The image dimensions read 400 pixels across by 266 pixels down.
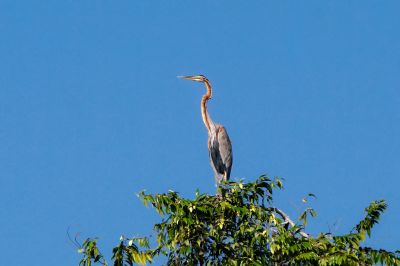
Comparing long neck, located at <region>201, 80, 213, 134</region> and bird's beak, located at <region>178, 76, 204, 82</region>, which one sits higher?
bird's beak, located at <region>178, 76, 204, 82</region>

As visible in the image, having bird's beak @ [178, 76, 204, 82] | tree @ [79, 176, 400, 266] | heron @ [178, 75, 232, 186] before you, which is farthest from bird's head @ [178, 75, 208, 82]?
tree @ [79, 176, 400, 266]

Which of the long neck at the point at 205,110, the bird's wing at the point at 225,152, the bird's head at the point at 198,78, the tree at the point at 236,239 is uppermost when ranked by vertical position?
the bird's head at the point at 198,78

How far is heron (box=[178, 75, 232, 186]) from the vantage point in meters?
21.2

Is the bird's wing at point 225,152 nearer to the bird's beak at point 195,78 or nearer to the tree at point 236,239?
the bird's beak at point 195,78

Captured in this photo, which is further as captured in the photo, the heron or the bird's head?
the bird's head

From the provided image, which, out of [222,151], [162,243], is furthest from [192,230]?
[222,151]

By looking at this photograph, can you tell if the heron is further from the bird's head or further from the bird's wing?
the bird's head

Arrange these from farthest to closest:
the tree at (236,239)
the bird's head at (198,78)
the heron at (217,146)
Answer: the bird's head at (198,78), the heron at (217,146), the tree at (236,239)

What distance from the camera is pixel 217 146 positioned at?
2123cm

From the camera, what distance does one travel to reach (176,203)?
1432cm

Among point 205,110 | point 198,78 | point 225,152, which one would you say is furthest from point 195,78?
point 225,152

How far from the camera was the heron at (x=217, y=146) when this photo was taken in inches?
834

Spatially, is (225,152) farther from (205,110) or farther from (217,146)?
(205,110)

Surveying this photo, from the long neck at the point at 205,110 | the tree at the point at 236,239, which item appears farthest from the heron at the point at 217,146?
the tree at the point at 236,239
